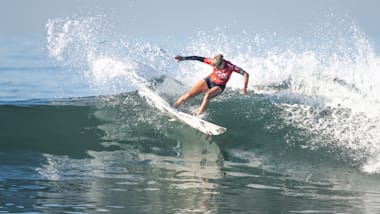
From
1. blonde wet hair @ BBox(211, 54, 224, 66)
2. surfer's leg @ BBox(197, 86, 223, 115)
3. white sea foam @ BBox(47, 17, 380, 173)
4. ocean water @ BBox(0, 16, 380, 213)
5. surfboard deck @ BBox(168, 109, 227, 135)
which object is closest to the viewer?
ocean water @ BBox(0, 16, 380, 213)

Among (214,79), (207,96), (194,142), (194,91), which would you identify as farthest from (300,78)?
(194,142)

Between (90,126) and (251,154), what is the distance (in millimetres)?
3135

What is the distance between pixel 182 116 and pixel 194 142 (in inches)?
20.7

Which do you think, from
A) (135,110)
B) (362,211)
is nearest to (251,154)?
(135,110)

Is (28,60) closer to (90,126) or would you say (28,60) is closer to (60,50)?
(60,50)

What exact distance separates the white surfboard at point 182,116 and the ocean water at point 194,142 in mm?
134

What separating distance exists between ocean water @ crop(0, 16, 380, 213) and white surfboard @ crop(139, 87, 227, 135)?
0.44 feet

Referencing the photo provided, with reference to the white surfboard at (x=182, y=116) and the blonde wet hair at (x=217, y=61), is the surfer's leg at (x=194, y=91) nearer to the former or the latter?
the white surfboard at (x=182, y=116)

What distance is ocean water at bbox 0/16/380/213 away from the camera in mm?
10859

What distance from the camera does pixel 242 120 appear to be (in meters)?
15.7

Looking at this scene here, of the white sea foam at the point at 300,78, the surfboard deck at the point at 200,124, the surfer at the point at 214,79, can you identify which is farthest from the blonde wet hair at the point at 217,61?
the white sea foam at the point at 300,78

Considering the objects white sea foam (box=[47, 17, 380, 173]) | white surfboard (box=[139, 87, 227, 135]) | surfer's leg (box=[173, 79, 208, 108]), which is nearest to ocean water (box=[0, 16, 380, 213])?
white sea foam (box=[47, 17, 380, 173])

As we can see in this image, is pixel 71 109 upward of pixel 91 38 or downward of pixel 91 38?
downward

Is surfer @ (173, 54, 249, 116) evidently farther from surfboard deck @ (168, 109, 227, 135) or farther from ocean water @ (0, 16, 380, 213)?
ocean water @ (0, 16, 380, 213)
